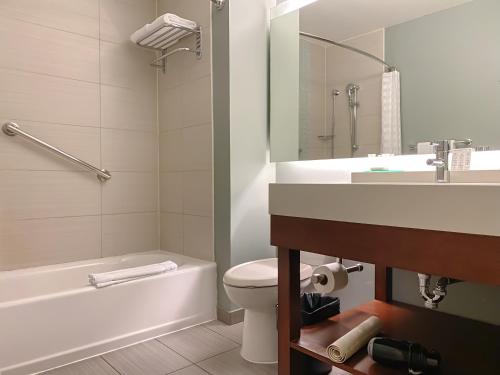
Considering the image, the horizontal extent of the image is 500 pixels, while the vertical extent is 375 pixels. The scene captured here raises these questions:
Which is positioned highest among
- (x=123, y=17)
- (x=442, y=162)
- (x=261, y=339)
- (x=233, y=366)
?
(x=123, y=17)

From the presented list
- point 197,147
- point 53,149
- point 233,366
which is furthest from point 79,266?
point 233,366

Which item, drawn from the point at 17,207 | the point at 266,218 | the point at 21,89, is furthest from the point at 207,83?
the point at 17,207

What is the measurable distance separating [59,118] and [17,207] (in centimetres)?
59

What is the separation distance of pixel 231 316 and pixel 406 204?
5.03ft

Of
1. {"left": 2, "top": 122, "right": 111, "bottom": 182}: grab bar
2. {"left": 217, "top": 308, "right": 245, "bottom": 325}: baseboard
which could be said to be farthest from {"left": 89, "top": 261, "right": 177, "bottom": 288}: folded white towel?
{"left": 2, "top": 122, "right": 111, "bottom": 182}: grab bar

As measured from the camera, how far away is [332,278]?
149cm

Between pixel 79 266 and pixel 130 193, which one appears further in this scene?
pixel 130 193

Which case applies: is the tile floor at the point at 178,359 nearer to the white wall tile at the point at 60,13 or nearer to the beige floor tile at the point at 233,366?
the beige floor tile at the point at 233,366

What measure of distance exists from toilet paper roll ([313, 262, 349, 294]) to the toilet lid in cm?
20

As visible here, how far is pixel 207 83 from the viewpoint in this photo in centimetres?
229

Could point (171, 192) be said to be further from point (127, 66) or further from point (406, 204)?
point (406, 204)

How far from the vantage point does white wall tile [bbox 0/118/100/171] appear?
2113mm

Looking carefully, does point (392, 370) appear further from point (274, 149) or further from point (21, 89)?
point (21, 89)

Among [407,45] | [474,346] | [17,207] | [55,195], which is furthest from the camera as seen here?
[55,195]
